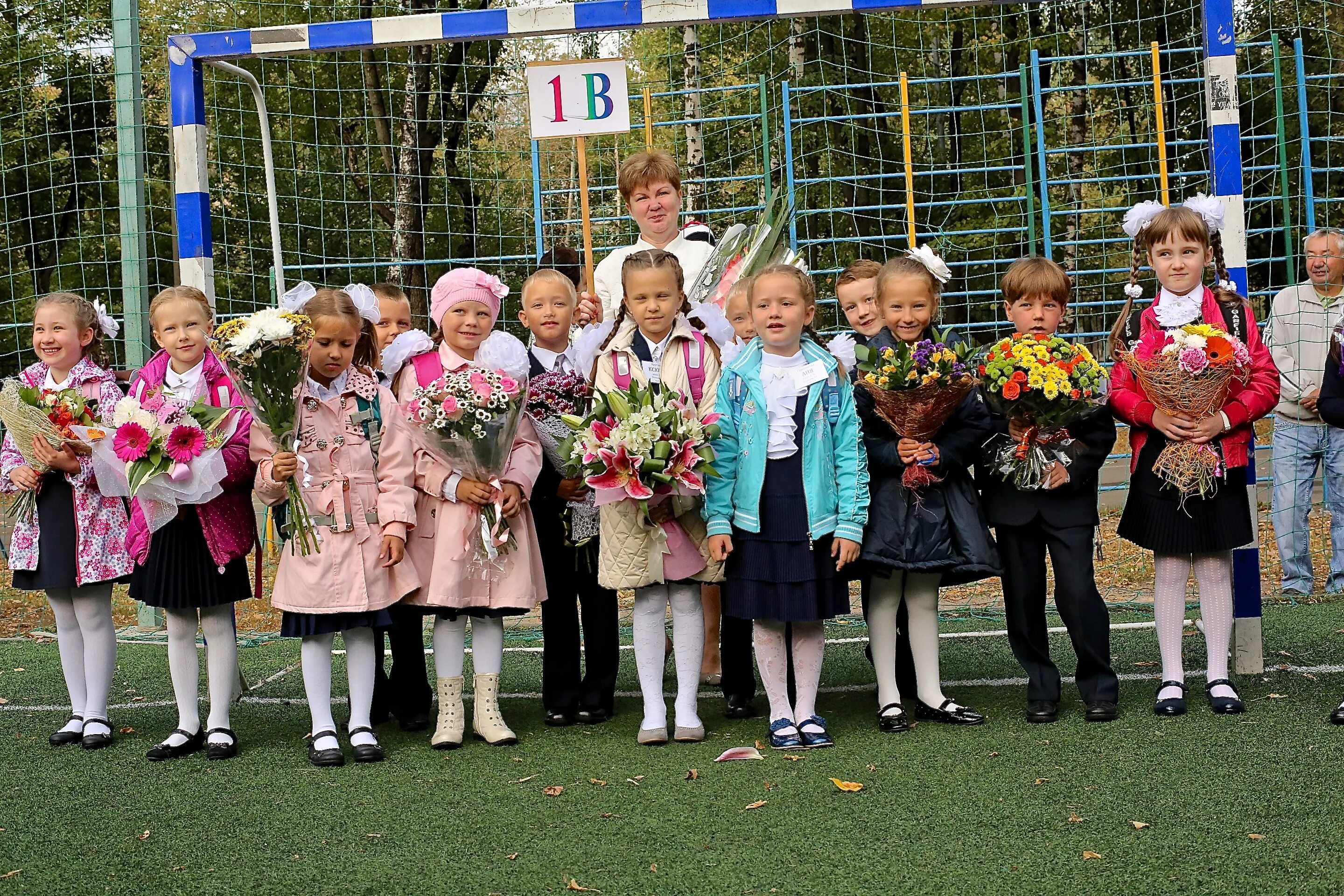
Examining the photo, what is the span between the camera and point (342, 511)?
4672 mm

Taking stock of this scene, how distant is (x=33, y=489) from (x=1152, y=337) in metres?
4.17

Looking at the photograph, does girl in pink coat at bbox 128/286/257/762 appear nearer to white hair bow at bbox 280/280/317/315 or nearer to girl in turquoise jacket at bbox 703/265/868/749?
white hair bow at bbox 280/280/317/315

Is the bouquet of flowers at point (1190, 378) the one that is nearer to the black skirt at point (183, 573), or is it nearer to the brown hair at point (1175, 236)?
the brown hair at point (1175, 236)

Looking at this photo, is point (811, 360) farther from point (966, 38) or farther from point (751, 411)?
point (966, 38)

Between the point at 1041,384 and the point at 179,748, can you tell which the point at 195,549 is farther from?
the point at 1041,384

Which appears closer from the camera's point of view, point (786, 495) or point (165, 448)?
point (165, 448)

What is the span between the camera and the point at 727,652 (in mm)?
5242

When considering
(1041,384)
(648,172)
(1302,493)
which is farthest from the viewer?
(1302,493)

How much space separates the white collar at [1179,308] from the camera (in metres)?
4.85

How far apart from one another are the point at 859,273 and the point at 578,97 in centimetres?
155

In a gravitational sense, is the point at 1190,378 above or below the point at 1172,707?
above

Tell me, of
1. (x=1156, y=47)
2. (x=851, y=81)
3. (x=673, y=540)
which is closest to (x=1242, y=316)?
(x=673, y=540)

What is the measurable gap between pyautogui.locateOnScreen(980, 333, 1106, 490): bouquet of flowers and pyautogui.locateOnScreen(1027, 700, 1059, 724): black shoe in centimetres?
87

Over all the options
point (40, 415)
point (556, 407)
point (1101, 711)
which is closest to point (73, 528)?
point (40, 415)
